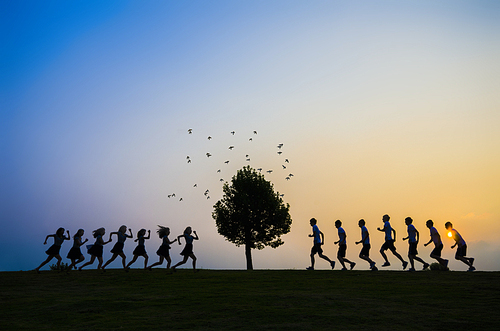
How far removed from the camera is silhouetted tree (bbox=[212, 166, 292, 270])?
4503 cm

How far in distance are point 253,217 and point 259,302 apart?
103 ft

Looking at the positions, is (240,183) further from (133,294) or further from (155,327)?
(155,327)

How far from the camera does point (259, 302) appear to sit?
1362 centimetres

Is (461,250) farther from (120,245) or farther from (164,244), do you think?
(120,245)

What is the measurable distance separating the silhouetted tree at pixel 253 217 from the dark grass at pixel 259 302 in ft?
80.0

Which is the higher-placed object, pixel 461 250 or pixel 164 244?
pixel 164 244

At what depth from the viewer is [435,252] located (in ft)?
72.3

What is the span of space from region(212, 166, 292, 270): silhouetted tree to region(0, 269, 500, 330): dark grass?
80.0ft

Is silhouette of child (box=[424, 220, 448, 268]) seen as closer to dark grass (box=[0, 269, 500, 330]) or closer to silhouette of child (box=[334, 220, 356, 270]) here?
dark grass (box=[0, 269, 500, 330])

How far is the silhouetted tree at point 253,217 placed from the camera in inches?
1773

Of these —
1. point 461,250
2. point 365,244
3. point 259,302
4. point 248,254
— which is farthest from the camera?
point 248,254

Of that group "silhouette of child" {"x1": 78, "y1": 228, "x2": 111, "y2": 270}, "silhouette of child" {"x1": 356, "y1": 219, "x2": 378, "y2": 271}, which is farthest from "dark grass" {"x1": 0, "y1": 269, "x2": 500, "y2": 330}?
"silhouette of child" {"x1": 78, "y1": 228, "x2": 111, "y2": 270}

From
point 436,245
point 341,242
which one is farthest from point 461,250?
point 341,242

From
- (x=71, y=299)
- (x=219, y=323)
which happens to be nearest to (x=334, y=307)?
(x=219, y=323)
